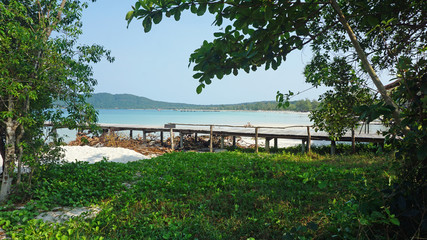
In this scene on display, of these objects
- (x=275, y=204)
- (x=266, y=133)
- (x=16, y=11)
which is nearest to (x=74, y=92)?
(x=16, y=11)

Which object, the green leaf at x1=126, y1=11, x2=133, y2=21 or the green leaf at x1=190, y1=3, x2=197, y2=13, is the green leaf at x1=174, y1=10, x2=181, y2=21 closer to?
the green leaf at x1=190, y1=3, x2=197, y2=13

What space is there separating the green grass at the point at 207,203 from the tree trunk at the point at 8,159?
0.34m

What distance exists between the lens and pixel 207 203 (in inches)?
202

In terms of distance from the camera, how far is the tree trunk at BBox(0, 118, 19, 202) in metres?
5.82

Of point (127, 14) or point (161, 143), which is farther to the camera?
point (161, 143)

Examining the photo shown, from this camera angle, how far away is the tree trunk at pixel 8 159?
19.1 ft

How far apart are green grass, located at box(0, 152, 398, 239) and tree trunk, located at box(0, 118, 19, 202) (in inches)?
13.2

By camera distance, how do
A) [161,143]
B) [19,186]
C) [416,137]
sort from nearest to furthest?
1. [416,137]
2. [19,186]
3. [161,143]

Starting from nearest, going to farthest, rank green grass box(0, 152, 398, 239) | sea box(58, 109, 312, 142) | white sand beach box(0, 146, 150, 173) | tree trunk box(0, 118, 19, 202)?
green grass box(0, 152, 398, 239) → tree trunk box(0, 118, 19, 202) → white sand beach box(0, 146, 150, 173) → sea box(58, 109, 312, 142)

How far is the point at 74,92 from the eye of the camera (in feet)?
21.1

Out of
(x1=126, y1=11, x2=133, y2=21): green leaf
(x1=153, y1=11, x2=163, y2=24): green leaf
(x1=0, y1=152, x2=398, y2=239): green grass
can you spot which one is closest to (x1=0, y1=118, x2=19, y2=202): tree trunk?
(x1=0, y1=152, x2=398, y2=239): green grass

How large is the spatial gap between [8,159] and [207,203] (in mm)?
4797

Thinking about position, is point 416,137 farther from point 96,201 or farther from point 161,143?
point 161,143

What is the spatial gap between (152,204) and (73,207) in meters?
1.77
